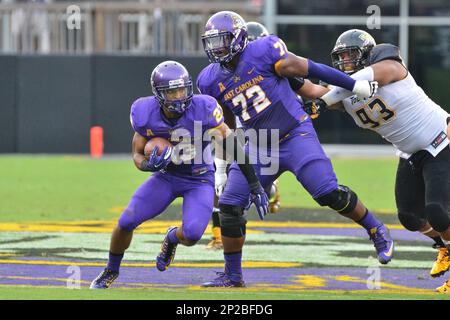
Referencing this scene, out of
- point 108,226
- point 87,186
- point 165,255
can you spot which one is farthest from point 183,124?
point 87,186

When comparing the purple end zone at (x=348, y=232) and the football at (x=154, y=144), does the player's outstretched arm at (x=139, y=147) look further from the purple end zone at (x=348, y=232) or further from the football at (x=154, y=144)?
the purple end zone at (x=348, y=232)

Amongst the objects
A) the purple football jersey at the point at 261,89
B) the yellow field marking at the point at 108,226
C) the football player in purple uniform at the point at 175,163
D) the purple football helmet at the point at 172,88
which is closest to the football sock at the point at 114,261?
the football player in purple uniform at the point at 175,163

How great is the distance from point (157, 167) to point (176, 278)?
3.81 ft

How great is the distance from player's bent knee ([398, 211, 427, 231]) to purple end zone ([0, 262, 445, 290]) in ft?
1.38

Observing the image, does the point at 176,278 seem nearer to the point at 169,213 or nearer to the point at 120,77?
the point at 169,213

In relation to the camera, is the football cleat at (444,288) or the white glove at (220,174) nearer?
the football cleat at (444,288)

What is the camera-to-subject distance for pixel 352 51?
8.59 m

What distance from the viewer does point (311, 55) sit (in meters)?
21.2

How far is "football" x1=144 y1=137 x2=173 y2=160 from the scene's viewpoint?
318 inches

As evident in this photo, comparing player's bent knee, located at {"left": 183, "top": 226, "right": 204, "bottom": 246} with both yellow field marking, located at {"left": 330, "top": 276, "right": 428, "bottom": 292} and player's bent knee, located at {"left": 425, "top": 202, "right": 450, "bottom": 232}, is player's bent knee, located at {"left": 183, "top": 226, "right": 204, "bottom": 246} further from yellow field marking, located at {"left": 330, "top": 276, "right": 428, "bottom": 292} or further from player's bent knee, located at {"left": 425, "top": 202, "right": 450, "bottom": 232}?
player's bent knee, located at {"left": 425, "top": 202, "right": 450, "bottom": 232}

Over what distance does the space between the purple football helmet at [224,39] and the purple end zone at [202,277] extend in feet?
5.66

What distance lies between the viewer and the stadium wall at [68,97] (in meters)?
19.8

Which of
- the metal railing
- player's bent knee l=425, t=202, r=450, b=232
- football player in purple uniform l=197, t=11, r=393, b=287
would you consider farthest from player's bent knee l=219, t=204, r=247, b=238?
the metal railing

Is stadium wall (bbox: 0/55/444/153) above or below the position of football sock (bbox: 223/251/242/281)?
above
